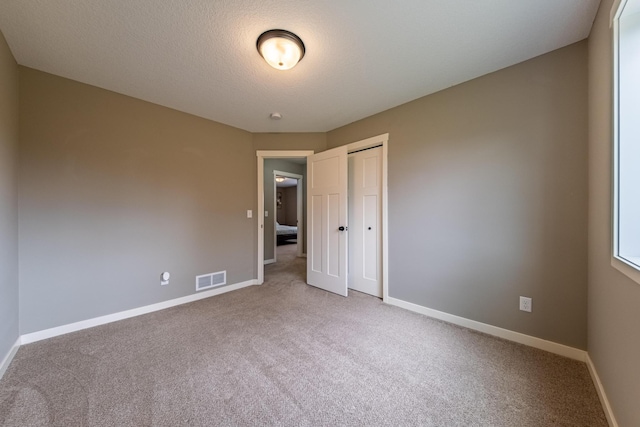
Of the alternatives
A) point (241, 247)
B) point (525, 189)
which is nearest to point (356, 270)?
point (241, 247)

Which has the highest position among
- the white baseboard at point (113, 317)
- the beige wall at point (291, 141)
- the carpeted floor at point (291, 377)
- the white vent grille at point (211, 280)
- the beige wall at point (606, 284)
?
the beige wall at point (291, 141)

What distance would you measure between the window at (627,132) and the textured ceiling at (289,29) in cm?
37

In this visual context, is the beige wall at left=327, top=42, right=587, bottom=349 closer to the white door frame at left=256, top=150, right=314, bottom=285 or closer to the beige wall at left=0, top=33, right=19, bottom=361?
the white door frame at left=256, top=150, right=314, bottom=285

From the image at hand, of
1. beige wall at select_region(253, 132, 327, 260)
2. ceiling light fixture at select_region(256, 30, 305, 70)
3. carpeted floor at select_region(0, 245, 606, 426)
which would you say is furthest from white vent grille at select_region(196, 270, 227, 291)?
ceiling light fixture at select_region(256, 30, 305, 70)

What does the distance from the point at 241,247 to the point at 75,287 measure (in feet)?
5.58

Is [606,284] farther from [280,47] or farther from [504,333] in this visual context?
[280,47]

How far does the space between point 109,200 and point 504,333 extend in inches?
153

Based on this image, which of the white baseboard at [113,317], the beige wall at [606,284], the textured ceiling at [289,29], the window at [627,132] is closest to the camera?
the beige wall at [606,284]

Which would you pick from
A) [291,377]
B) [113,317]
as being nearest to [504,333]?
[291,377]

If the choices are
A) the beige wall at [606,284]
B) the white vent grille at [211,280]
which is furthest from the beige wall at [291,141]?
the beige wall at [606,284]

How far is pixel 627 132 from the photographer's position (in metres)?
1.17

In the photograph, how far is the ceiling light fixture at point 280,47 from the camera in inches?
62.7

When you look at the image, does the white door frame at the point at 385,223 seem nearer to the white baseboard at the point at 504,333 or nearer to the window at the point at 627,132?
the white baseboard at the point at 504,333

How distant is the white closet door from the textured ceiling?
2.85ft
